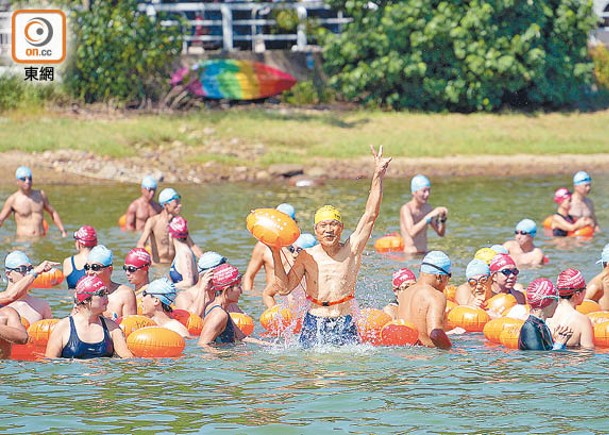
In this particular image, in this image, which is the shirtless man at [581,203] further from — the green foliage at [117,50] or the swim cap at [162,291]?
the green foliage at [117,50]

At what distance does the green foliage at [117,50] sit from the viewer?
107 feet

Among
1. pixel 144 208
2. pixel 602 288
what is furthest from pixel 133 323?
pixel 144 208

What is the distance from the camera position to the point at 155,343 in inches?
498

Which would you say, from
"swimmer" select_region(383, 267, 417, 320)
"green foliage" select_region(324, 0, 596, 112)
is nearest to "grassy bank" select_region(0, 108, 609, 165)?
"green foliage" select_region(324, 0, 596, 112)

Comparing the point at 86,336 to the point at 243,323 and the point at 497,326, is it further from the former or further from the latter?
the point at 497,326

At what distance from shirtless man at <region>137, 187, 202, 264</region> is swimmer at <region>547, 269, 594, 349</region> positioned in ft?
24.5

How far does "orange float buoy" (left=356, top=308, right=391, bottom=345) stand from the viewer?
13242mm

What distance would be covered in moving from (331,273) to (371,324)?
1.79 meters

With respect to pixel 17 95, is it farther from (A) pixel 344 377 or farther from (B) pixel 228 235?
(A) pixel 344 377

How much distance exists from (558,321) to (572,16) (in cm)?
2284

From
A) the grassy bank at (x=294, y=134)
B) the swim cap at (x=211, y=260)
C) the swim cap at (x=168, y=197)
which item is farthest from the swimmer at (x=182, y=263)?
the grassy bank at (x=294, y=134)

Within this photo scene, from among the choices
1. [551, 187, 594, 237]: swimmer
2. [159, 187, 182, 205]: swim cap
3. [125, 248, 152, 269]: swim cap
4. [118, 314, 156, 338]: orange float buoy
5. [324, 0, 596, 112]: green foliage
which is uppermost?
[324, 0, 596, 112]: green foliage

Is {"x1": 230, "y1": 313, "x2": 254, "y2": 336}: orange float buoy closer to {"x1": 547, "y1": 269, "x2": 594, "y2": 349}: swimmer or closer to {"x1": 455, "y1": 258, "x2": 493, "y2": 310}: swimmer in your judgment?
{"x1": 455, "y1": 258, "x2": 493, "y2": 310}: swimmer

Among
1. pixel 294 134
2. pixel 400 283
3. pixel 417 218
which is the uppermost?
pixel 294 134
